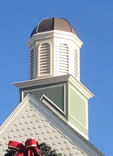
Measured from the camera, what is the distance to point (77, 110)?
102ft

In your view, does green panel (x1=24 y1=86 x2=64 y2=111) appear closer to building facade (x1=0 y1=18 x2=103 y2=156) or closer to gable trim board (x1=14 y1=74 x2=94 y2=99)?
building facade (x1=0 y1=18 x2=103 y2=156)

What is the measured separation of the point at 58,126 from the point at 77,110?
7906 mm

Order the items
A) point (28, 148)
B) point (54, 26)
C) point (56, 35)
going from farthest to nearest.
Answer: point (54, 26) → point (56, 35) → point (28, 148)

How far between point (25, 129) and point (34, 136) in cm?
52

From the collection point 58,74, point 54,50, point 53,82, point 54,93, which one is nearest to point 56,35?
point 54,50

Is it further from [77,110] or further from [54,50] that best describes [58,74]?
[77,110]

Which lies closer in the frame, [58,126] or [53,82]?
[58,126]

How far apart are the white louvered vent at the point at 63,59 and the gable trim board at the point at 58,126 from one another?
23.6ft

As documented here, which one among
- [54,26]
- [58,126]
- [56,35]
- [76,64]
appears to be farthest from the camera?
[54,26]

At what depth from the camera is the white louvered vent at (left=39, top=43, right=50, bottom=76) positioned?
31375 mm

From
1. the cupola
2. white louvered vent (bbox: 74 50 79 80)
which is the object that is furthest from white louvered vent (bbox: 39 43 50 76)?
white louvered vent (bbox: 74 50 79 80)

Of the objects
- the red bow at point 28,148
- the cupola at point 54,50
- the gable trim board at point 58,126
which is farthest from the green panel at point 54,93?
the red bow at point 28,148

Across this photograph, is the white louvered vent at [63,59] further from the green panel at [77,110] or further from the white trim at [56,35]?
the green panel at [77,110]

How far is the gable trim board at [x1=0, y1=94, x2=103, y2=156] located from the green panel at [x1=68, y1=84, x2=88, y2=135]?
19.9 feet
